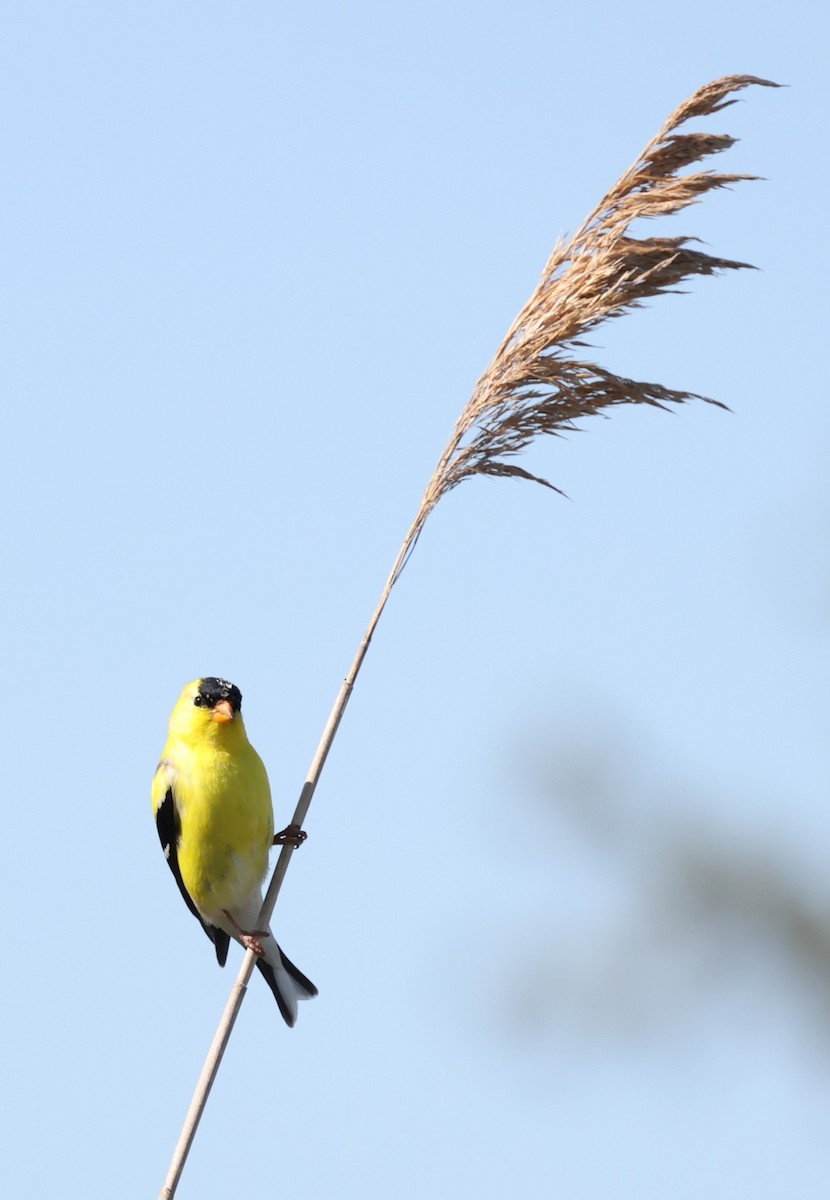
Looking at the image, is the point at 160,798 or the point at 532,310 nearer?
the point at 532,310

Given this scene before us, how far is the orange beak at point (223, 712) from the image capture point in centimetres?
489

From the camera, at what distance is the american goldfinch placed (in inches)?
191

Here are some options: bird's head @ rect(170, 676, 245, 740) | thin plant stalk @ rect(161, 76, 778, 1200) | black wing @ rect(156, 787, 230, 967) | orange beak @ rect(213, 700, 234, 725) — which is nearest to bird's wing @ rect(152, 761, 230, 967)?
black wing @ rect(156, 787, 230, 967)

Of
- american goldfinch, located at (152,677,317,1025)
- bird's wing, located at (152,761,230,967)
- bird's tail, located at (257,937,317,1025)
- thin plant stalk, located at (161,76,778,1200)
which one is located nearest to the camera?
thin plant stalk, located at (161,76,778,1200)

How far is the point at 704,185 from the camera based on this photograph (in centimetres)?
311

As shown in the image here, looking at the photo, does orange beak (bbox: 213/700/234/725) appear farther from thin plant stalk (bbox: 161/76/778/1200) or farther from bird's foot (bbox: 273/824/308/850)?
thin plant stalk (bbox: 161/76/778/1200)

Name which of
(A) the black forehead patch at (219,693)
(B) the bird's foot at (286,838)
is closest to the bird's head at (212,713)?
(A) the black forehead patch at (219,693)

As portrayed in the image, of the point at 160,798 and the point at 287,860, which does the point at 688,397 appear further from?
the point at 160,798

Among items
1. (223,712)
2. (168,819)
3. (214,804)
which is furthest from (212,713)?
(168,819)

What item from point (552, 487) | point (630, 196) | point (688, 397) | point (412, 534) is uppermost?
point (630, 196)

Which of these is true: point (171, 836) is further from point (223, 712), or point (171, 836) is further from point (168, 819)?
point (223, 712)

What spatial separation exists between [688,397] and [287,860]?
55.5 inches

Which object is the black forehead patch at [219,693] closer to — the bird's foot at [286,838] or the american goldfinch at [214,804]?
the american goldfinch at [214,804]

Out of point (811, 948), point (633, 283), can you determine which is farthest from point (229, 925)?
point (811, 948)
